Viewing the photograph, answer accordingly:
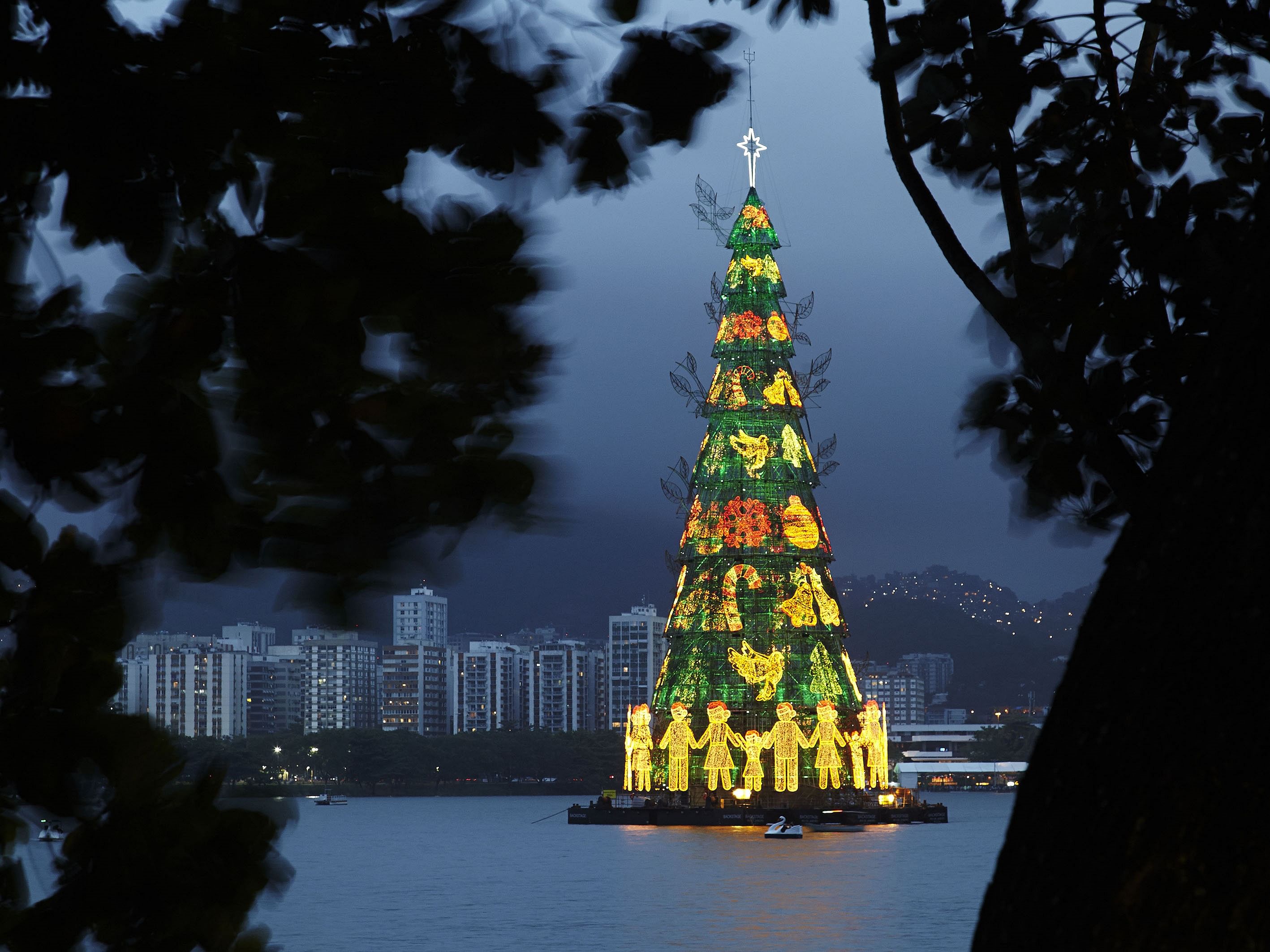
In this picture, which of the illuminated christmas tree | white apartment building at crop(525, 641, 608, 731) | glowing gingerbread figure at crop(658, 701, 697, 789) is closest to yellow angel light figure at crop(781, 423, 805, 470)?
the illuminated christmas tree

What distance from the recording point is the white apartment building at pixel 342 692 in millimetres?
117625

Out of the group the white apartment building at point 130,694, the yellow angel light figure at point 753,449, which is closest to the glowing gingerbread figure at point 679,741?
the yellow angel light figure at point 753,449

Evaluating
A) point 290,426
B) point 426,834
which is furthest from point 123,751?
point 426,834

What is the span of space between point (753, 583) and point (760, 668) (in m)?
2.15

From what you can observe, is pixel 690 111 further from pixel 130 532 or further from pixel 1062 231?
pixel 1062 231

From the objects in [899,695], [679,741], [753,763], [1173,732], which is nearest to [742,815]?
[753,763]

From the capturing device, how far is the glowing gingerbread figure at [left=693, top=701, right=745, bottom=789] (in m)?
42.0

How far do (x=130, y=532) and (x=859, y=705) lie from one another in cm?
4233

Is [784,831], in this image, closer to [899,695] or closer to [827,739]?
[827,739]

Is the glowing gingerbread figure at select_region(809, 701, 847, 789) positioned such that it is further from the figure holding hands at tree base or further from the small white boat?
the small white boat

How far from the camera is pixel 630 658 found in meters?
121

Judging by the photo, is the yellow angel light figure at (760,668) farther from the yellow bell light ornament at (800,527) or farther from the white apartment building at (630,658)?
the white apartment building at (630,658)

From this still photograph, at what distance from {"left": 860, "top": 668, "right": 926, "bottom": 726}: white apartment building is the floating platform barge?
111m

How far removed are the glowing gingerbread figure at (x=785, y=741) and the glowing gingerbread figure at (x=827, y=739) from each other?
0.33 meters
